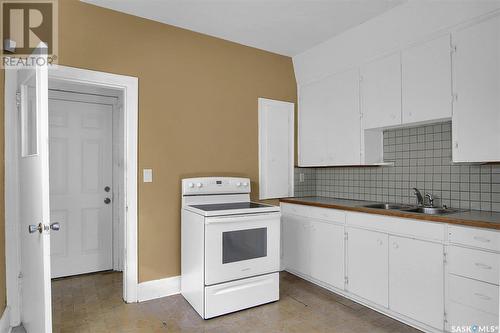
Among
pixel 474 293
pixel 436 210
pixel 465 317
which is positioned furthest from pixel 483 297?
pixel 436 210

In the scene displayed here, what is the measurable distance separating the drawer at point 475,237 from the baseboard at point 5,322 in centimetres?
314

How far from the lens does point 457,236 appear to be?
6.88 ft

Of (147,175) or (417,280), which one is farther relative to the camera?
(147,175)

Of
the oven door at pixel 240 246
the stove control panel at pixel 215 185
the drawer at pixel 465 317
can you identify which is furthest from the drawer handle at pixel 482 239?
the stove control panel at pixel 215 185

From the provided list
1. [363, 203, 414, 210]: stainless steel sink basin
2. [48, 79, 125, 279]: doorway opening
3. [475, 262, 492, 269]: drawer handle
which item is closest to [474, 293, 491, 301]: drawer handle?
[475, 262, 492, 269]: drawer handle

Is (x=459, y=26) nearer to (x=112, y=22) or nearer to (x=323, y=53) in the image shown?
(x=323, y=53)

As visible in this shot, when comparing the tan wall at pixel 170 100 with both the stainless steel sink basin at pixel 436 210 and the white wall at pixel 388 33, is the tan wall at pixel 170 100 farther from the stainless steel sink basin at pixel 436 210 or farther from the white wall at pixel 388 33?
the stainless steel sink basin at pixel 436 210

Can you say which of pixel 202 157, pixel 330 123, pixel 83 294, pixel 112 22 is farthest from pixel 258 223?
pixel 112 22

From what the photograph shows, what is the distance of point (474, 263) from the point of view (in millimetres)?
2018

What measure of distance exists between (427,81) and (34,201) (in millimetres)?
2960

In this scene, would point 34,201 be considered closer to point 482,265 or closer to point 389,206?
point 482,265

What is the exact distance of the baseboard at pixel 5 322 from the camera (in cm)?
220

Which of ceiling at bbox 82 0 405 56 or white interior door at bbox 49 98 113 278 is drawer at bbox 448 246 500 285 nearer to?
ceiling at bbox 82 0 405 56

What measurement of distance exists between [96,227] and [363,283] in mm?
2896
